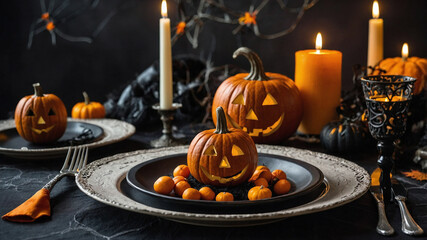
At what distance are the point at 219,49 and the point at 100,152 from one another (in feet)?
3.19

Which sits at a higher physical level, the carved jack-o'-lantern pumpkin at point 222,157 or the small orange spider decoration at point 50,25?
the small orange spider decoration at point 50,25

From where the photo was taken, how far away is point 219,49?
2227 millimetres

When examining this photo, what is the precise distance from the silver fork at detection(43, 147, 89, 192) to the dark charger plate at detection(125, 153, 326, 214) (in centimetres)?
16

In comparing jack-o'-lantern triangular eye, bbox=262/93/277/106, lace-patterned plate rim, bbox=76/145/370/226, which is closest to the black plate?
lace-patterned plate rim, bbox=76/145/370/226

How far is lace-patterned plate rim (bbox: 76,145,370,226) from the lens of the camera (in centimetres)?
81

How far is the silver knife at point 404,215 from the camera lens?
83 cm

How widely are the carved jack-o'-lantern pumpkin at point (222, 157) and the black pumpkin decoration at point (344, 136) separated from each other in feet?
1.38

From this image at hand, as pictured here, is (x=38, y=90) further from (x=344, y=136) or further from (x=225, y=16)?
(x=225, y=16)

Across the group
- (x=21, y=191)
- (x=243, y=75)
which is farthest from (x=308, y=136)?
(x=21, y=191)

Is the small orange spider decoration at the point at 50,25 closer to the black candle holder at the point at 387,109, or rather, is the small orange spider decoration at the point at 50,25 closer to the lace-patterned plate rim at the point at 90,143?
the lace-patterned plate rim at the point at 90,143

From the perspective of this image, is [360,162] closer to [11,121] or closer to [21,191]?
[21,191]

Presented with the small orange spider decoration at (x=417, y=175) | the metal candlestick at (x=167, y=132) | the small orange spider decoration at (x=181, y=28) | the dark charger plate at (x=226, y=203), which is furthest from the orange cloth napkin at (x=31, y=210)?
the small orange spider decoration at (x=181, y=28)

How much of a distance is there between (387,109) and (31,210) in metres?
0.66

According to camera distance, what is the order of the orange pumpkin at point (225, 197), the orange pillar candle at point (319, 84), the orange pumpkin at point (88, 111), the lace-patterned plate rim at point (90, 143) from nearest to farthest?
the orange pumpkin at point (225, 197) < the lace-patterned plate rim at point (90, 143) < the orange pillar candle at point (319, 84) < the orange pumpkin at point (88, 111)
